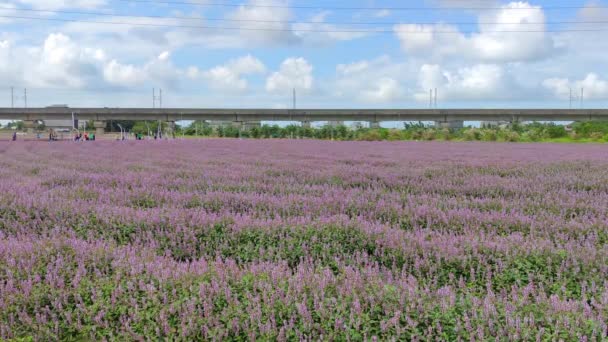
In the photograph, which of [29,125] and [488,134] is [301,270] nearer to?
[488,134]

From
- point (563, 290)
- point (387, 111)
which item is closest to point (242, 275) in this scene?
point (563, 290)

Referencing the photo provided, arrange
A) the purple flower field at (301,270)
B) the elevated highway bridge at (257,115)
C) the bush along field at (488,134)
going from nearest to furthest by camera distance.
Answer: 1. the purple flower field at (301,270)
2. the bush along field at (488,134)
3. the elevated highway bridge at (257,115)

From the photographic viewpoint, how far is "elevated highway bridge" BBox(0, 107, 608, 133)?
8438 cm

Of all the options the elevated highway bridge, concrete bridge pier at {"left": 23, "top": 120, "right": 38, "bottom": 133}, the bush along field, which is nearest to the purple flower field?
the bush along field

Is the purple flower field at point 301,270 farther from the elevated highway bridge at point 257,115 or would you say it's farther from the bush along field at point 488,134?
the elevated highway bridge at point 257,115

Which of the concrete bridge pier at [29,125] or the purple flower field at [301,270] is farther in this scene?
the concrete bridge pier at [29,125]

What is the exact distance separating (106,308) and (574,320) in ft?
7.91

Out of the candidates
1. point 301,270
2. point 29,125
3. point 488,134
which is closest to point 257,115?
point 29,125

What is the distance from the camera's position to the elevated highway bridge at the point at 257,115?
84375 mm

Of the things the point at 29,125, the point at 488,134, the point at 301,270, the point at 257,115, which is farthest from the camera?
the point at 29,125

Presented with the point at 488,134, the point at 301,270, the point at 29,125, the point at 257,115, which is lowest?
the point at 301,270

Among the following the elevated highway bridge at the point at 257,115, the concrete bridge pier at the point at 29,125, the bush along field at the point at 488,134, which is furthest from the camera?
the concrete bridge pier at the point at 29,125

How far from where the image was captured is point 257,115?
87.9m

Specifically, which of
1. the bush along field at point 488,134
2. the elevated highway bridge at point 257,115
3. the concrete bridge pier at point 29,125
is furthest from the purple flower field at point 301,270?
the concrete bridge pier at point 29,125
